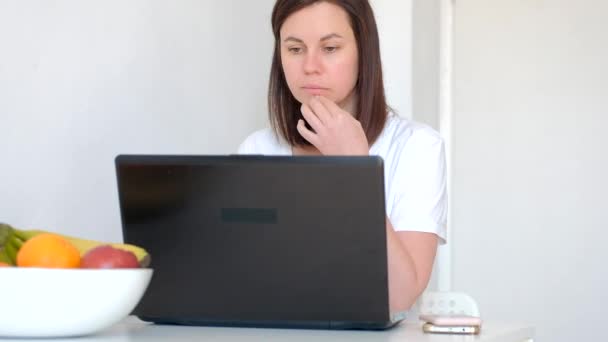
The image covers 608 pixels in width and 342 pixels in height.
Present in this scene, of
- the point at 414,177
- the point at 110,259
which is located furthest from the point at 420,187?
the point at 110,259

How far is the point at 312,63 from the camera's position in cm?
193

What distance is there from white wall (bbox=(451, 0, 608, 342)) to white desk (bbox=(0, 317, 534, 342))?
6.95 ft

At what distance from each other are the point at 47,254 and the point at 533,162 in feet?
8.42

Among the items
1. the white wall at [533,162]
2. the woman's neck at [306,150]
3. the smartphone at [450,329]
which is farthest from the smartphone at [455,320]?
the white wall at [533,162]

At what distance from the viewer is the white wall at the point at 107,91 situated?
202 cm

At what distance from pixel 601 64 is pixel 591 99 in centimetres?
12

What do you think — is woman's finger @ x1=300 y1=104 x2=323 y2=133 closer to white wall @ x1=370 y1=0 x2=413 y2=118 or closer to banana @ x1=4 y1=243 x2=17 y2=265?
banana @ x1=4 y1=243 x2=17 y2=265

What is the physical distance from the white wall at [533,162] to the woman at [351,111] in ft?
5.42

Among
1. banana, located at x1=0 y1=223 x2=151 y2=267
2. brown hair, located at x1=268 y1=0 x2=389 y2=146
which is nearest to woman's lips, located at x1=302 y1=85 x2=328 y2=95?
brown hair, located at x1=268 y1=0 x2=389 y2=146

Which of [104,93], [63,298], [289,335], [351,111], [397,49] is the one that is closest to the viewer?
[63,298]

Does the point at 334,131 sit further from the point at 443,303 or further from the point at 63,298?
the point at 63,298

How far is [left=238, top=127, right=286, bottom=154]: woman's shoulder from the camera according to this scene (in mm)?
2156

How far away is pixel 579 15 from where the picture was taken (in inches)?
140

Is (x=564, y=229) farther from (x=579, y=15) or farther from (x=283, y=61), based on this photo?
(x=283, y=61)
